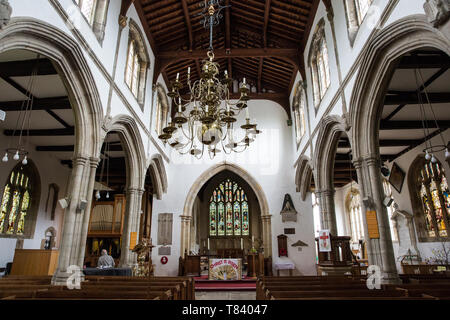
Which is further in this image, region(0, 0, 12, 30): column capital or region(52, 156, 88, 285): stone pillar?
region(52, 156, 88, 285): stone pillar

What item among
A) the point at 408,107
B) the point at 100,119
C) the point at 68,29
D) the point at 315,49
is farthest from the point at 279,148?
the point at 68,29

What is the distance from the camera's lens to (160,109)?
489 inches

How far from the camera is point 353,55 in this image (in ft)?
21.2

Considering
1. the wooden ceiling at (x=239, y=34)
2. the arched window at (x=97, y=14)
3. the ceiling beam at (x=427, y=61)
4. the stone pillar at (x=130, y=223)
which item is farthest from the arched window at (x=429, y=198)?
the arched window at (x=97, y=14)

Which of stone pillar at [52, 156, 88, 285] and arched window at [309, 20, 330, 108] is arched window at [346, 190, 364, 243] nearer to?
arched window at [309, 20, 330, 108]

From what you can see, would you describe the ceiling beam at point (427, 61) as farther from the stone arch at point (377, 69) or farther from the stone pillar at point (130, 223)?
the stone pillar at point (130, 223)

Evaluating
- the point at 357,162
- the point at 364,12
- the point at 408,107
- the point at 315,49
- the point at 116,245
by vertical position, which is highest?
the point at 315,49

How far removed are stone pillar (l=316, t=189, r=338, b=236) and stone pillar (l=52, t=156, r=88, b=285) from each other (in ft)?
21.8

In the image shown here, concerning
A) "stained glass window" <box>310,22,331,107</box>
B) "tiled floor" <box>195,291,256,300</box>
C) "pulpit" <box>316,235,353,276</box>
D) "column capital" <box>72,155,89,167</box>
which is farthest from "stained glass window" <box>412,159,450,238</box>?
"column capital" <box>72,155,89,167</box>

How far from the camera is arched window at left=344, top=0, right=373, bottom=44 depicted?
21.0 ft

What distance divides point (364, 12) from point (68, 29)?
597 cm

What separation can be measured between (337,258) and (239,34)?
9.18m

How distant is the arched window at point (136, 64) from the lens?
8.85 meters
